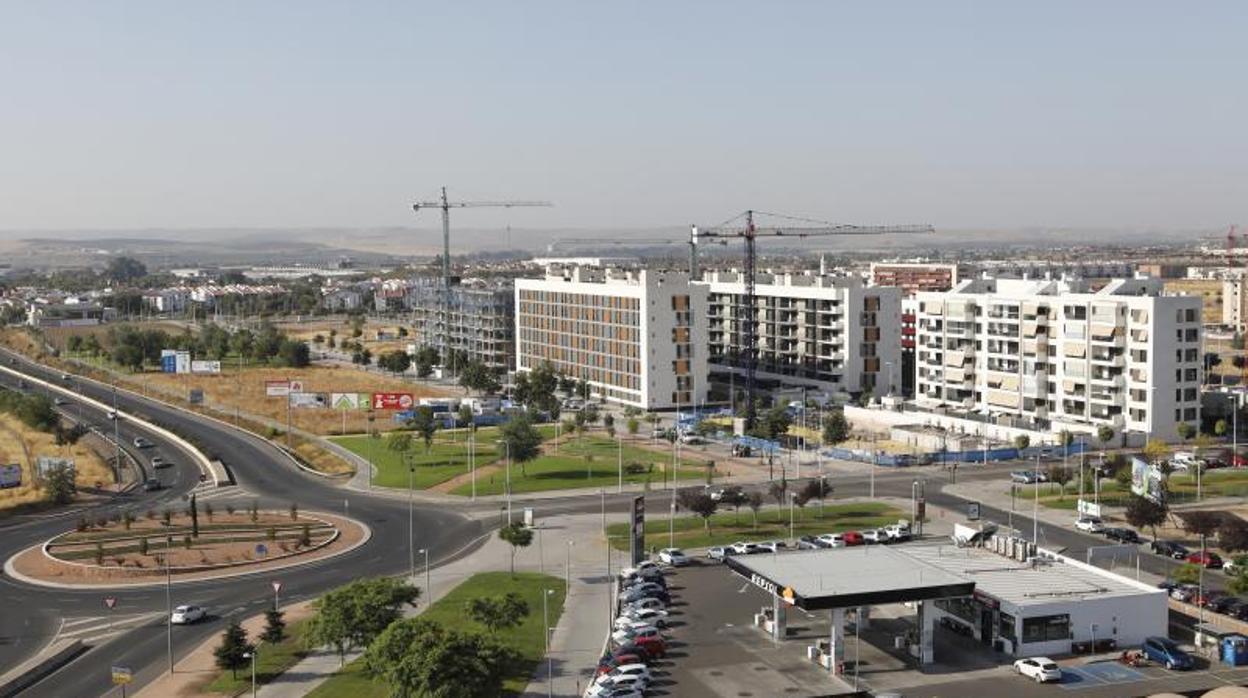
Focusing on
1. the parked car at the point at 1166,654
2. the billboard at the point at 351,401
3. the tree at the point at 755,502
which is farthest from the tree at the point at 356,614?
the billboard at the point at 351,401

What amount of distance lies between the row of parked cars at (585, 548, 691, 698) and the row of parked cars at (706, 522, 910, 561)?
1966 mm

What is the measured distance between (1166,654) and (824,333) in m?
60.3

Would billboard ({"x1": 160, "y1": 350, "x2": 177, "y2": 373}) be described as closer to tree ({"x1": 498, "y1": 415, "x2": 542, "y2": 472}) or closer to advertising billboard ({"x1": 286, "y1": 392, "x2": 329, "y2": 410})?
advertising billboard ({"x1": 286, "y1": 392, "x2": 329, "y2": 410})

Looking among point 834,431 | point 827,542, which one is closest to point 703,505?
point 827,542

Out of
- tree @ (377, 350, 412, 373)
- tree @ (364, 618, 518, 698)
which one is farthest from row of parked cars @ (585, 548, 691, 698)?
tree @ (377, 350, 412, 373)

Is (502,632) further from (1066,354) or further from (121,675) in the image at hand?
(1066,354)

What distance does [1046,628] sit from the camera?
3553cm

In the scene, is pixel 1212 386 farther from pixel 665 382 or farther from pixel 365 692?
pixel 365 692

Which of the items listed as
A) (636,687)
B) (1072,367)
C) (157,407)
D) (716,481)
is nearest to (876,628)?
(636,687)

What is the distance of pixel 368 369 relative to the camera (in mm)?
118625

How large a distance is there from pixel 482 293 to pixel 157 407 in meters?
30.2

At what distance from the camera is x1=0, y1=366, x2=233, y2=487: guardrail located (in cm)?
6659

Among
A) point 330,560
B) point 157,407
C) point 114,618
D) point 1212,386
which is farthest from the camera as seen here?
point 157,407

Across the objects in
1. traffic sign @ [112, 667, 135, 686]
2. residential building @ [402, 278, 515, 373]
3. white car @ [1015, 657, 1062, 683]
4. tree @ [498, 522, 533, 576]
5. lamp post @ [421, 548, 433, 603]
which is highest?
residential building @ [402, 278, 515, 373]
